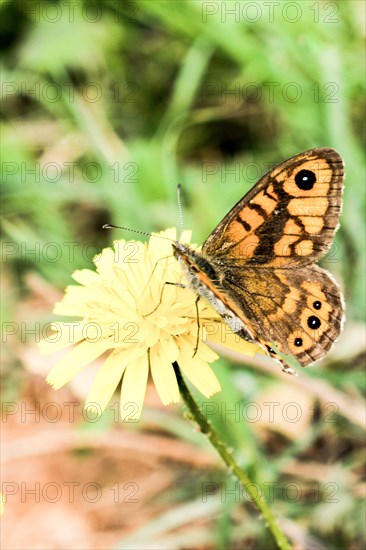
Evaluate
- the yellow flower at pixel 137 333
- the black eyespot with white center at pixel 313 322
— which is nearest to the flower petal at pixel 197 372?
the yellow flower at pixel 137 333

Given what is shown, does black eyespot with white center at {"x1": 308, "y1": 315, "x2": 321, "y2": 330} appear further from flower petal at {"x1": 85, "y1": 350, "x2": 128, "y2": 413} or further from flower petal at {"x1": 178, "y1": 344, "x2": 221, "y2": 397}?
flower petal at {"x1": 85, "y1": 350, "x2": 128, "y2": 413}

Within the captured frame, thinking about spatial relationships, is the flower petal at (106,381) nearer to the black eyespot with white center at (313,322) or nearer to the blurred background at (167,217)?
the black eyespot with white center at (313,322)

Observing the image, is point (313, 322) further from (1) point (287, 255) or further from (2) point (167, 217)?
(2) point (167, 217)

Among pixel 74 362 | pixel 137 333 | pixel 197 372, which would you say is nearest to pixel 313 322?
pixel 197 372

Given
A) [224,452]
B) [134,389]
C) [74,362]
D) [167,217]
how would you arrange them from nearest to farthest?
[224,452]
[134,389]
[74,362]
[167,217]

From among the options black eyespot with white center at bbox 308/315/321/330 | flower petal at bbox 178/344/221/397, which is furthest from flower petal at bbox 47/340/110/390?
black eyespot with white center at bbox 308/315/321/330
